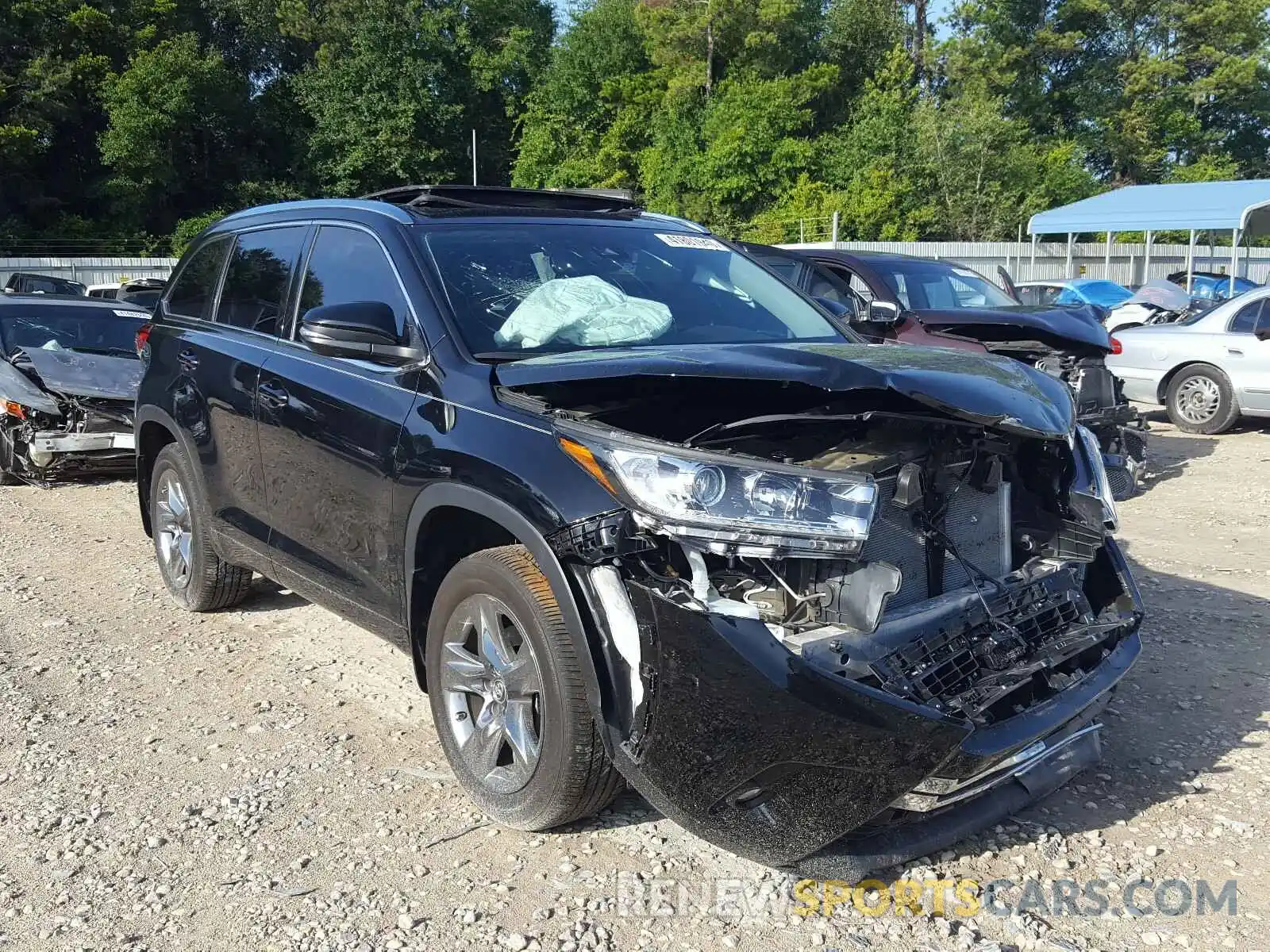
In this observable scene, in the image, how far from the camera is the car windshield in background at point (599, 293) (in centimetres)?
364

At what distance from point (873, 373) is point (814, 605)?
60 centimetres

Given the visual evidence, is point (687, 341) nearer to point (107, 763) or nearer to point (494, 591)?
point (494, 591)

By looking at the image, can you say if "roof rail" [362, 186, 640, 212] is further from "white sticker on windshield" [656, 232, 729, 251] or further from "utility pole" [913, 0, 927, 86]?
"utility pole" [913, 0, 927, 86]

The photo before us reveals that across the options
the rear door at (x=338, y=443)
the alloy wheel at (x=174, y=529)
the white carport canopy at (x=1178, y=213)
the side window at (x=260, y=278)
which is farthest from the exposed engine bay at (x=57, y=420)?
the white carport canopy at (x=1178, y=213)

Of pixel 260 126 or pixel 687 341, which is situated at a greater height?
pixel 260 126

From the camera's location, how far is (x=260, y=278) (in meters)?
4.75

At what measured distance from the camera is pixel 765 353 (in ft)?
9.75

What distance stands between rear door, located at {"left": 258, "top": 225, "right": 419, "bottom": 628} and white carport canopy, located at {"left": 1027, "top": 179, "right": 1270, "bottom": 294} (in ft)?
69.1

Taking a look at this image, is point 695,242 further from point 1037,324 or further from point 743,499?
point 1037,324

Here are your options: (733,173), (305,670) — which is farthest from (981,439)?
(733,173)

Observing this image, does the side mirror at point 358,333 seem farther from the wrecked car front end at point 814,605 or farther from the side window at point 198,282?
the side window at point 198,282

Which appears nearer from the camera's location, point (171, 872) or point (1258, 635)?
point (171, 872)

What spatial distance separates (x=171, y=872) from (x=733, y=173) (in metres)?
40.2

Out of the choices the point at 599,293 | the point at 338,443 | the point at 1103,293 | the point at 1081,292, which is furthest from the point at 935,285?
the point at 1103,293
